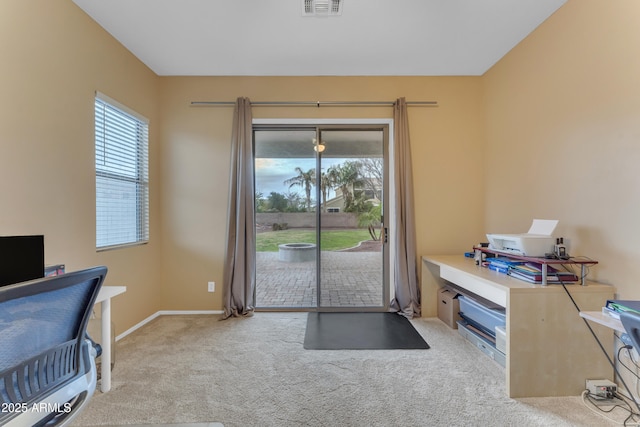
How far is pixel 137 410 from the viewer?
171 cm

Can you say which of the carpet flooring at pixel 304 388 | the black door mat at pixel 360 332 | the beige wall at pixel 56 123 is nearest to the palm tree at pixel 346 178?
the black door mat at pixel 360 332

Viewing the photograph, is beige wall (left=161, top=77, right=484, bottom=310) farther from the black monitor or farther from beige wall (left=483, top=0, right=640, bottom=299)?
the black monitor

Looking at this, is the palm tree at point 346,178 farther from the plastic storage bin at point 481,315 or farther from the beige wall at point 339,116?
the plastic storage bin at point 481,315

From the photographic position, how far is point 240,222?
3143 millimetres

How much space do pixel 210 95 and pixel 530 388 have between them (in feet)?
13.0

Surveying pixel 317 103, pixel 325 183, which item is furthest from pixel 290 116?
pixel 325 183

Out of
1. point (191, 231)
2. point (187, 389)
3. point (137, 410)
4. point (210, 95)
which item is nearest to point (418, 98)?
point (210, 95)

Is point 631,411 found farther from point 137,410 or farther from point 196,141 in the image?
point 196,141

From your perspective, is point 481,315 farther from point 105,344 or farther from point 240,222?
point 105,344

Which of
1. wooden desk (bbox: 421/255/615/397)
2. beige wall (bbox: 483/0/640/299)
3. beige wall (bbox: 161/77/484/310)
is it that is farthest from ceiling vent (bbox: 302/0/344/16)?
wooden desk (bbox: 421/255/615/397)

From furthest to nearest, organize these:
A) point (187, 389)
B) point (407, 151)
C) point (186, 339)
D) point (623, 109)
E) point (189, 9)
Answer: point (407, 151) → point (186, 339) → point (189, 9) → point (187, 389) → point (623, 109)

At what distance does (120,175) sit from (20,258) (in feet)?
4.66

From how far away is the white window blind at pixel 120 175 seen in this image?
248 cm

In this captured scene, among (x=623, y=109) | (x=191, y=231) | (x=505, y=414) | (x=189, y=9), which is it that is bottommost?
(x=505, y=414)
